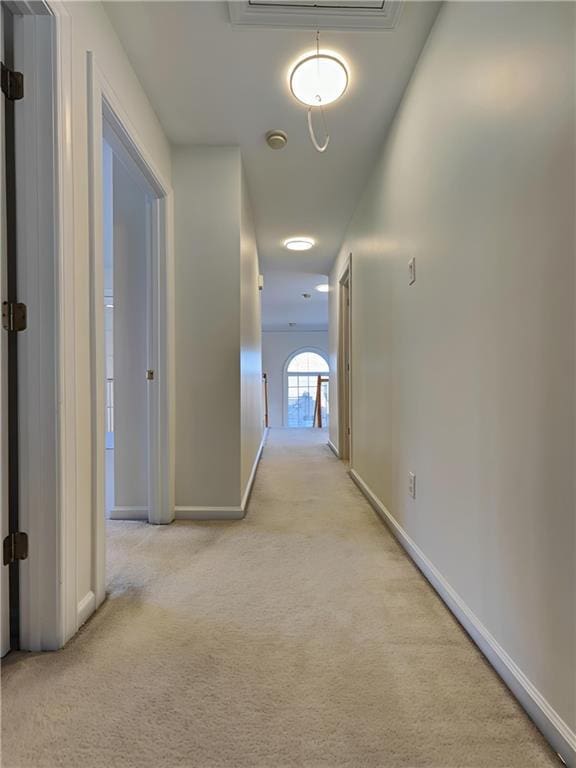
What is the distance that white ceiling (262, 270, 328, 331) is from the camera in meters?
5.71

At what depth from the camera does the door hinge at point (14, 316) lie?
A: 3.80 feet

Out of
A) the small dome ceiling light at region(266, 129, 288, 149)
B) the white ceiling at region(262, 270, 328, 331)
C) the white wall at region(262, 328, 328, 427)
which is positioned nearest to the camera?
the small dome ceiling light at region(266, 129, 288, 149)

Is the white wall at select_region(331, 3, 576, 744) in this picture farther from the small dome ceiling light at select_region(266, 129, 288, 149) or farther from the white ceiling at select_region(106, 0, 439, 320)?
the small dome ceiling light at select_region(266, 129, 288, 149)

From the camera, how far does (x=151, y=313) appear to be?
229 cm

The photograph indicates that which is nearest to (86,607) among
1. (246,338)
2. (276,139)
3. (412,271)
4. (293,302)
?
(412,271)

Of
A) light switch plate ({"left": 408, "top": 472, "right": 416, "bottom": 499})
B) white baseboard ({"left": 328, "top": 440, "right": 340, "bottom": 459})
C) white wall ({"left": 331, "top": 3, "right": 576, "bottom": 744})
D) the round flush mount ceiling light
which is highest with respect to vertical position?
the round flush mount ceiling light

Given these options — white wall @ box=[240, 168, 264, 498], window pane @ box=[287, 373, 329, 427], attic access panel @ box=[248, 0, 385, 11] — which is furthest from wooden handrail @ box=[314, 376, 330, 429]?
attic access panel @ box=[248, 0, 385, 11]

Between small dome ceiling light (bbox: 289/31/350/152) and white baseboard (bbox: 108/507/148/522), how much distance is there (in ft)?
7.72

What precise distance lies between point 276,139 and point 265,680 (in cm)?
257

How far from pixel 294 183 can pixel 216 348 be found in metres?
1.46

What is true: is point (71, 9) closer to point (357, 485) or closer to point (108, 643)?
point (108, 643)

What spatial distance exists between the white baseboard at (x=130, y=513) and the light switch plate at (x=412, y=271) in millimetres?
1931

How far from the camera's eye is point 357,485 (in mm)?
3219

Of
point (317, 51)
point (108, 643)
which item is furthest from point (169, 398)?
point (317, 51)
